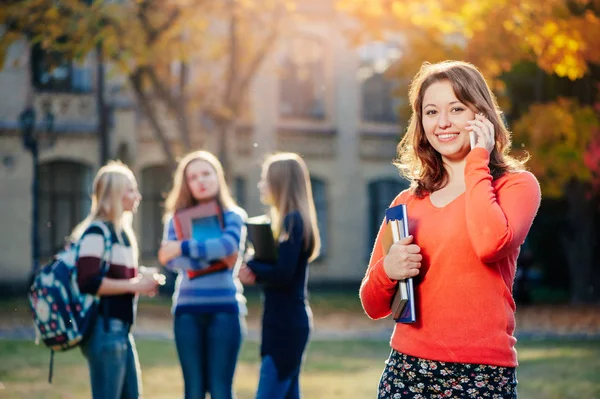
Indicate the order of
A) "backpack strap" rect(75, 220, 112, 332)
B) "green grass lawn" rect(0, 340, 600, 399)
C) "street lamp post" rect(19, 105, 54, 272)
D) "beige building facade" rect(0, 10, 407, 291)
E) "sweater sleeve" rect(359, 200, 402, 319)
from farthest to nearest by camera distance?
"beige building facade" rect(0, 10, 407, 291), "street lamp post" rect(19, 105, 54, 272), "green grass lawn" rect(0, 340, 600, 399), "backpack strap" rect(75, 220, 112, 332), "sweater sleeve" rect(359, 200, 402, 319)

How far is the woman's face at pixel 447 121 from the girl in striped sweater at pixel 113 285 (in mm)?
3058

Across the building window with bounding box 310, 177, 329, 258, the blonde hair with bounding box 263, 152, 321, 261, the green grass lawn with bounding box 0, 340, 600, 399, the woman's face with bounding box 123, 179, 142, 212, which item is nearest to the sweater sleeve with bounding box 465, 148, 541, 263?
the blonde hair with bounding box 263, 152, 321, 261

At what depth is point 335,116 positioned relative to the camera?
109 feet

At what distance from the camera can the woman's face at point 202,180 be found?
6.87 metres

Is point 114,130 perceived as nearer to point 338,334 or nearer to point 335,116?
point 335,116

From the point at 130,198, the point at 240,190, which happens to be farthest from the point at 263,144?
the point at 130,198

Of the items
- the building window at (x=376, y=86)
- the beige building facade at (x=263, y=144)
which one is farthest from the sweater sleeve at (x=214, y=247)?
the building window at (x=376, y=86)

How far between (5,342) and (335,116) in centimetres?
1940

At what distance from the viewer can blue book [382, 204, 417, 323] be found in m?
3.36

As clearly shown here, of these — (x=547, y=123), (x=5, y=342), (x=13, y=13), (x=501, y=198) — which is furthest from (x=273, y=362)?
(x=547, y=123)

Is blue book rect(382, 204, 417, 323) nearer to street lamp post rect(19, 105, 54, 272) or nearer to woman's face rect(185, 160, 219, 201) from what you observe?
woman's face rect(185, 160, 219, 201)

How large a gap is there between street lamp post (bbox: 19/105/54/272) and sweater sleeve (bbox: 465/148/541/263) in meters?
24.3

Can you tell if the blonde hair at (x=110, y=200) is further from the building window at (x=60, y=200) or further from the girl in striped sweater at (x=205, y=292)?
the building window at (x=60, y=200)

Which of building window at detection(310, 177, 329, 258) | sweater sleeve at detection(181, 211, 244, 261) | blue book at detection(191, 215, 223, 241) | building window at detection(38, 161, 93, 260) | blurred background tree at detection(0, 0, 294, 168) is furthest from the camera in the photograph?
building window at detection(310, 177, 329, 258)
